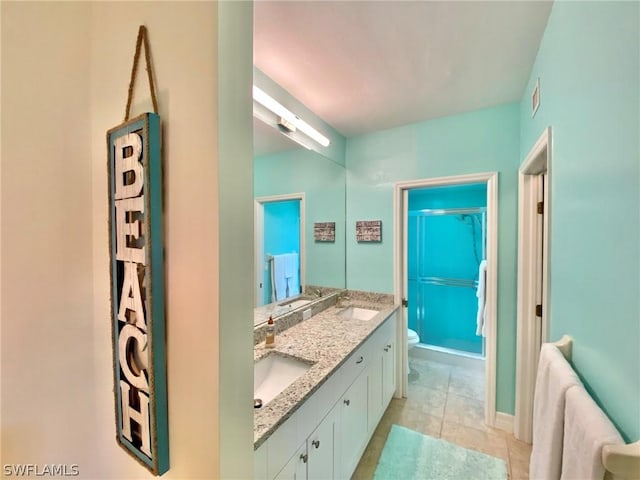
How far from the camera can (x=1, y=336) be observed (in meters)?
0.79

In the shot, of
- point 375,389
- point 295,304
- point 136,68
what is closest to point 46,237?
point 136,68

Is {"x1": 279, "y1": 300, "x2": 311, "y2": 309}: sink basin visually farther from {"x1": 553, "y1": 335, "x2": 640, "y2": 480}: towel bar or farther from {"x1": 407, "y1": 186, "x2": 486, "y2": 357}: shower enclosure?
{"x1": 407, "y1": 186, "x2": 486, "y2": 357}: shower enclosure

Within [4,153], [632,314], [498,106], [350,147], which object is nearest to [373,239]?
[350,147]

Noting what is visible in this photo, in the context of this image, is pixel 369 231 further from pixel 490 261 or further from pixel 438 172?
pixel 490 261

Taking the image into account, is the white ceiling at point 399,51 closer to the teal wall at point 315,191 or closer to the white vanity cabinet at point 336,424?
the teal wall at point 315,191

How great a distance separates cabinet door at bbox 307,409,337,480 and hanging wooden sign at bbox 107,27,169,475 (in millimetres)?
688

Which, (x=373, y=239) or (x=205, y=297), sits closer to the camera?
(x=205, y=297)

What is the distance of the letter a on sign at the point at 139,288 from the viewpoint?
2.06 feet

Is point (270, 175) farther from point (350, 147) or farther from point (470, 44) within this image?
point (470, 44)

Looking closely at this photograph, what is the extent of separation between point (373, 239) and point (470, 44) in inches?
62.1

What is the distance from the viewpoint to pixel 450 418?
2.18 meters

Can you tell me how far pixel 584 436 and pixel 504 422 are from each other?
76.0 inches

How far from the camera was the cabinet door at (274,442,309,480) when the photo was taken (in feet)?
3.20

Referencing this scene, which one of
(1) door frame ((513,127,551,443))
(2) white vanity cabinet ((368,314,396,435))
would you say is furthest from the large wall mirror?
(1) door frame ((513,127,551,443))
